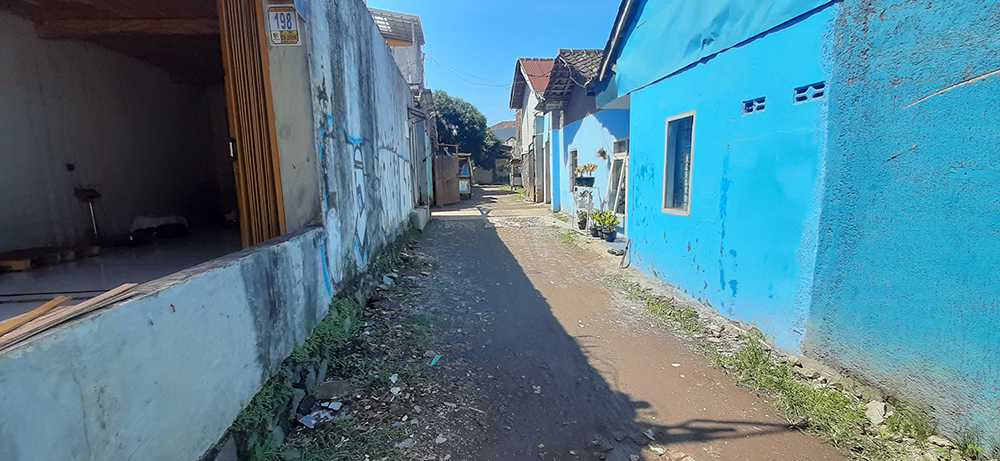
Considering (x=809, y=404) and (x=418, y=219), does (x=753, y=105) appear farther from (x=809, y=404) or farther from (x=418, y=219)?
(x=418, y=219)

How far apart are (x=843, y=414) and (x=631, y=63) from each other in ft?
17.6

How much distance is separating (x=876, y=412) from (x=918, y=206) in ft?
4.43

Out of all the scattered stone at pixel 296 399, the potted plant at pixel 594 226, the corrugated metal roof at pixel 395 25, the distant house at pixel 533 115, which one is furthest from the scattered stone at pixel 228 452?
the corrugated metal roof at pixel 395 25

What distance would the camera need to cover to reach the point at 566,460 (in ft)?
8.01

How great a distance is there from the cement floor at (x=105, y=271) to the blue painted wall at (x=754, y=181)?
17.5ft

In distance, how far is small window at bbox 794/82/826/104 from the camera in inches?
124

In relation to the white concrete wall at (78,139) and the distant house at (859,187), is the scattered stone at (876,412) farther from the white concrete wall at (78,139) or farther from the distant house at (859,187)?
the white concrete wall at (78,139)

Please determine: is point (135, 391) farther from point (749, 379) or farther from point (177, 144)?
point (177, 144)

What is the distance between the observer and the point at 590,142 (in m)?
10.4

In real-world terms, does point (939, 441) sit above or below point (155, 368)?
below

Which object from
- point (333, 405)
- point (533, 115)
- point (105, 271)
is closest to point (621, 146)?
point (333, 405)

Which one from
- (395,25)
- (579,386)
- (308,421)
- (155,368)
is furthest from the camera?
(395,25)

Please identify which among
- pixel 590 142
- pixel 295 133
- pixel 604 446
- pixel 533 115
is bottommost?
pixel 604 446

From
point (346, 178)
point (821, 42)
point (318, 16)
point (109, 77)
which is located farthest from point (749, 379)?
point (109, 77)
